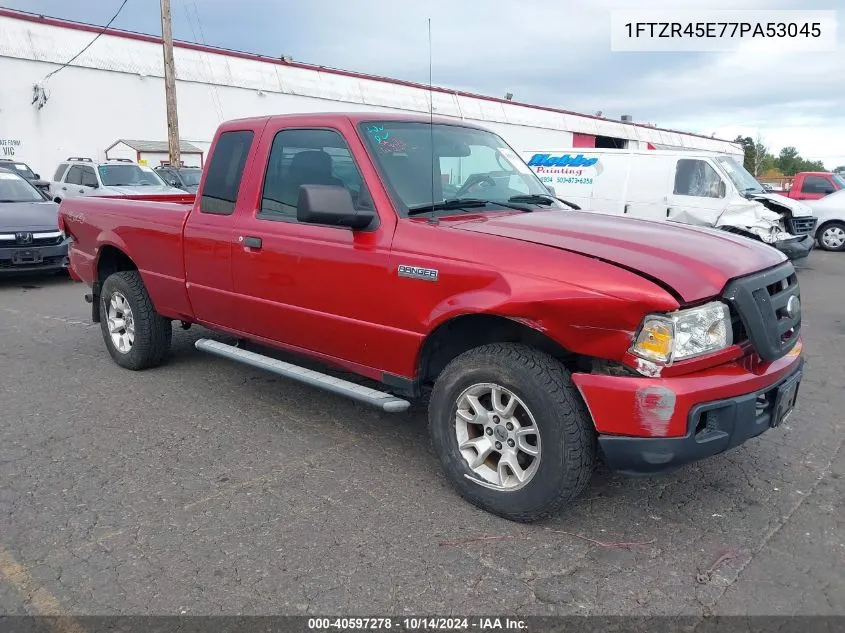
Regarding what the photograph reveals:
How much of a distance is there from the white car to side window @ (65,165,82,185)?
1663cm

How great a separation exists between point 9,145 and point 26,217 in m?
16.4

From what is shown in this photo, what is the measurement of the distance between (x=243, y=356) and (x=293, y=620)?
2182 millimetres

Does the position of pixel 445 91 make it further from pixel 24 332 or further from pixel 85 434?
pixel 85 434

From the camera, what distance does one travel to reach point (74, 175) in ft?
53.4

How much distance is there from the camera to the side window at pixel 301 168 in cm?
391

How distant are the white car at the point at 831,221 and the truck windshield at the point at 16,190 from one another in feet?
50.9

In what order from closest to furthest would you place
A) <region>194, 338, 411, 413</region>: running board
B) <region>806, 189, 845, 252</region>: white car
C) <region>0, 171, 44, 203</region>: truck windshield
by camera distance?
<region>194, 338, 411, 413</region>: running board, <region>0, 171, 44, 203</region>: truck windshield, <region>806, 189, 845, 252</region>: white car

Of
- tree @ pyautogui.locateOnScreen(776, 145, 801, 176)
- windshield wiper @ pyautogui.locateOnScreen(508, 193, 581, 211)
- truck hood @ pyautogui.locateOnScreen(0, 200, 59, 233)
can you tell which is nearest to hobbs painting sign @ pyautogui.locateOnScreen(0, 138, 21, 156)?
truck hood @ pyautogui.locateOnScreen(0, 200, 59, 233)

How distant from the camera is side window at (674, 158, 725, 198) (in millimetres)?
11352

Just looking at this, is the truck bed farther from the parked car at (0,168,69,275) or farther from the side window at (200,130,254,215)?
the parked car at (0,168,69,275)

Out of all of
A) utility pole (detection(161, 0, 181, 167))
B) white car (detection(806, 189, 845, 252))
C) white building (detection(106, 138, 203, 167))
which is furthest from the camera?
white building (detection(106, 138, 203, 167))

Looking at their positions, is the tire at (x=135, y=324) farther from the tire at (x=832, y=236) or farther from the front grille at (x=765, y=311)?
the tire at (x=832, y=236)

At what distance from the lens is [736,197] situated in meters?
11.1

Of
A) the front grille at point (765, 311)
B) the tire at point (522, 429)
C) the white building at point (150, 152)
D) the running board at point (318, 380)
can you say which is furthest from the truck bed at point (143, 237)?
the white building at point (150, 152)
